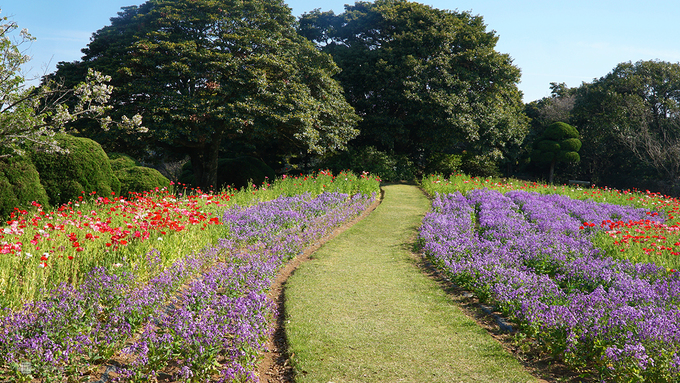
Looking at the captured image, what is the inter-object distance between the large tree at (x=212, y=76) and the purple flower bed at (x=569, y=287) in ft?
26.9

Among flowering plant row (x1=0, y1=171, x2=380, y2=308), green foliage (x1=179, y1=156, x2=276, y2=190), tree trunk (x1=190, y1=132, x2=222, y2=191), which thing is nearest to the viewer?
flowering plant row (x1=0, y1=171, x2=380, y2=308)

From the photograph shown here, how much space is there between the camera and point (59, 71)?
1633 centimetres

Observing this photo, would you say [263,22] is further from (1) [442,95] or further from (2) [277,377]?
(2) [277,377]

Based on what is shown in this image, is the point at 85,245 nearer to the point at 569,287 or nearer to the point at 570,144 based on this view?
the point at 569,287

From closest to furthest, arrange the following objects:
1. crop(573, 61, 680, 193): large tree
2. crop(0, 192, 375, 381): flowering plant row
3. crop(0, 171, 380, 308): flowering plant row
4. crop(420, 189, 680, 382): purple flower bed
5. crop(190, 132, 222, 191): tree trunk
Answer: crop(0, 192, 375, 381): flowering plant row
crop(420, 189, 680, 382): purple flower bed
crop(0, 171, 380, 308): flowering plant row
crop(190, 132, 222, 191): tree trunk
crop(573, 61, 680, 193): large tree

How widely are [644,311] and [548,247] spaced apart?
239 cm

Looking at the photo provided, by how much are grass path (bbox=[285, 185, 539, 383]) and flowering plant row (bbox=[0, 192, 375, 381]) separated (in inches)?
23.7

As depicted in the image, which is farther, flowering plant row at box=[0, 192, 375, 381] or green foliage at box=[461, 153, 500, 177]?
green foliage at box=[461, 153, 500, 177]

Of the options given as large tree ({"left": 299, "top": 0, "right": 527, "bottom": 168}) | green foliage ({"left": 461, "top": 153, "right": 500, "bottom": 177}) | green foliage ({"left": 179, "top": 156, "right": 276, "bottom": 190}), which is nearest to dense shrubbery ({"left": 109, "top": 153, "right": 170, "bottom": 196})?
green foliage ({"left": 179, "top": 156, "right": 276, "bottom": 190})

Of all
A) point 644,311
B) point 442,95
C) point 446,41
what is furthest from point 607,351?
point 446,41

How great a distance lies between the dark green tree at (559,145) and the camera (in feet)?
84.9

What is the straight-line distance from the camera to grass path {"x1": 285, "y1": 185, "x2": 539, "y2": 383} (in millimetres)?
3881

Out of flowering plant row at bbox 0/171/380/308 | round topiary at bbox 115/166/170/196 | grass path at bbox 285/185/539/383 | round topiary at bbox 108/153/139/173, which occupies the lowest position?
grass path at bbox 285/185/539/383

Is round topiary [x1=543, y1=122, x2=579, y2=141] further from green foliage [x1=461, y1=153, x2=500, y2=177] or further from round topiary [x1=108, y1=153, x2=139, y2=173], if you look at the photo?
round topiary [x1=108, y1=153, x2=139, y2=173]
